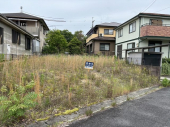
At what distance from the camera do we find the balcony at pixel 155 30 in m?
10.6

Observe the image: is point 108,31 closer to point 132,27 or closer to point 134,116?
point 132,27

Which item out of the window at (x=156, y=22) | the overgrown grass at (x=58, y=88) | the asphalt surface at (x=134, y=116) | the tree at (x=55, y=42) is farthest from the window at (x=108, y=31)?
the asphalt surface at (x=134, y=116)

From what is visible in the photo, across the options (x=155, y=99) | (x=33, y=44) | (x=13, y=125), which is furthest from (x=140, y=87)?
(x=33, y=44)

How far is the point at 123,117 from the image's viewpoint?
90.0 inches

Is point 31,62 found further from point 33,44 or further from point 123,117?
point 33,44

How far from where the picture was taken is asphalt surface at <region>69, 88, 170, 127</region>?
6.72 ft

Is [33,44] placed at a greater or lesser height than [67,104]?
greater

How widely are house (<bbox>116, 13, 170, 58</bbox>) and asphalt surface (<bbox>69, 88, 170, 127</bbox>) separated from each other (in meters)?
9.28

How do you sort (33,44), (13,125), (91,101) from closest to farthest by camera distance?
(13,125) < (91,101) < (33,44)

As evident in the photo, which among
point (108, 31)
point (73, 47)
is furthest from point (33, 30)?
point (108, 31)

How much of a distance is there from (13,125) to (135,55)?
6.78 m

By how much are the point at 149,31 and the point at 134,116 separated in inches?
400

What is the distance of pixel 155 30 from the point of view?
423 inches

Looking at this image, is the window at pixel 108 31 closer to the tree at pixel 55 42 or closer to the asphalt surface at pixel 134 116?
the tree at pixel 55 42
